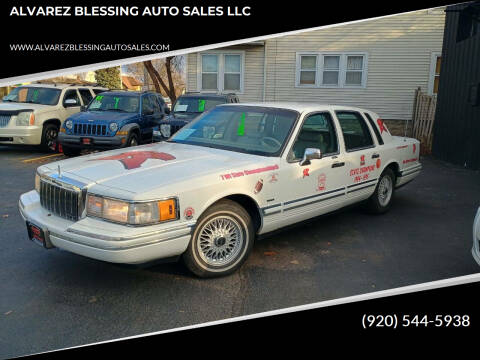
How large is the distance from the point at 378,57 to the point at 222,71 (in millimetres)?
6045

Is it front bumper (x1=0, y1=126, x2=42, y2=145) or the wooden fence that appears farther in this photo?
the wooden fence

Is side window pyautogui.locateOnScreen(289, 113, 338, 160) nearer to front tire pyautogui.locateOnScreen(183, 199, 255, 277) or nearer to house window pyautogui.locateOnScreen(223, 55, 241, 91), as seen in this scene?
front tire pyautogui.locateOnScreen(183, 199, 255, 277)

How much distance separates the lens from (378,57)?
53.9 ft

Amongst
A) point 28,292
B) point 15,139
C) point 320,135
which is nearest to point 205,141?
point 320,135

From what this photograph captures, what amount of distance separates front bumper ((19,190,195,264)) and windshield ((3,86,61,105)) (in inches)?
376

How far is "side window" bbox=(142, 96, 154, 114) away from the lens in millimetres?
11266

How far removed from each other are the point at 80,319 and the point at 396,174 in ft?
16.0

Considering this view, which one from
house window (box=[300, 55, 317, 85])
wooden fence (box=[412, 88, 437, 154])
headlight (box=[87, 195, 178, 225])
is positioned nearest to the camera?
headlight (box=[87, 195, 178, 225])

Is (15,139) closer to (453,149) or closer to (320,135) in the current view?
(320,135)

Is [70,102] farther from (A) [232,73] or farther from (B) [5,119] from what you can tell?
(A) [232,73]

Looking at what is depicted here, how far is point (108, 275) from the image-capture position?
4020mm

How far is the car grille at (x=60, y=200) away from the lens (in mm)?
3639

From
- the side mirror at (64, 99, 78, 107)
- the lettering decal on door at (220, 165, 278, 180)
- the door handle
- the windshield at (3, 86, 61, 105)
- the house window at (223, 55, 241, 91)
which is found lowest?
the door handle

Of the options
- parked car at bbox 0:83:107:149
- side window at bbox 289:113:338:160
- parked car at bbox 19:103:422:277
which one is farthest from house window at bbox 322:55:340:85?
side window at bbox 289:113:338:160
